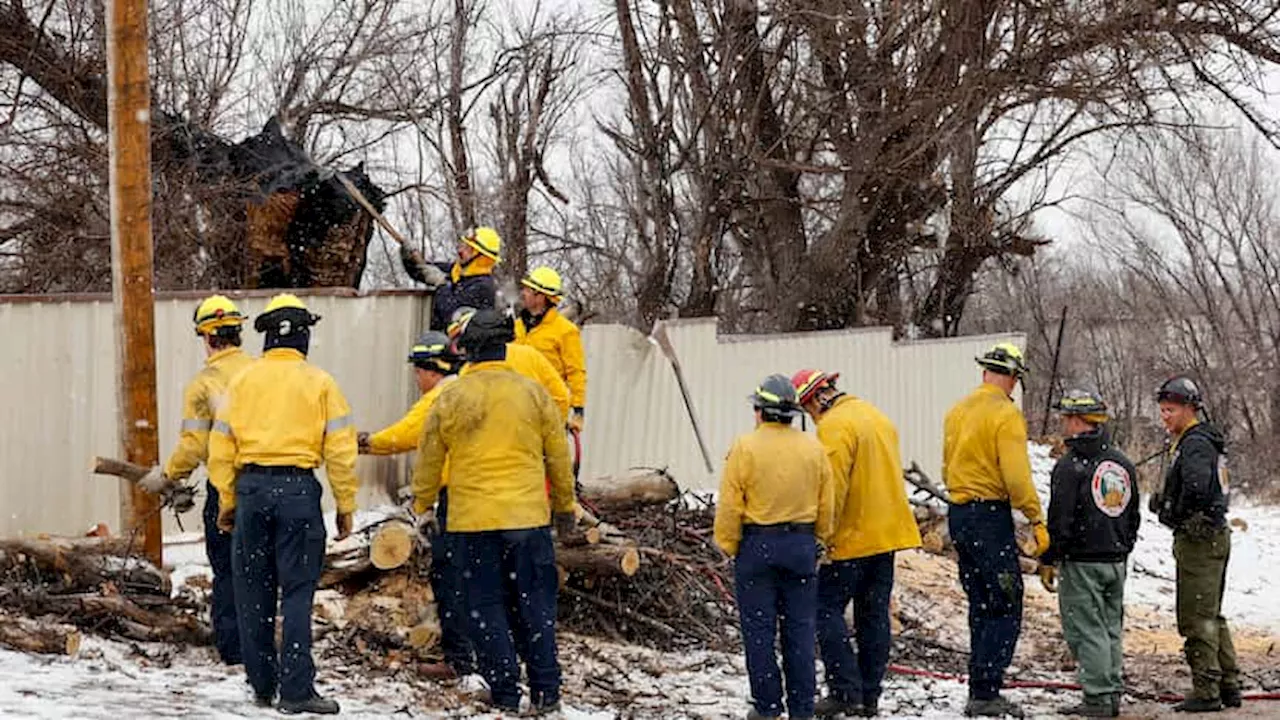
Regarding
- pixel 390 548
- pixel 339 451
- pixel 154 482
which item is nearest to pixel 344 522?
pixel 339 451

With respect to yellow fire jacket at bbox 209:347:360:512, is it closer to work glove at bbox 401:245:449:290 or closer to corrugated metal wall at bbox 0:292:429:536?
corrugated metal wall at bbox 0:292:429:536

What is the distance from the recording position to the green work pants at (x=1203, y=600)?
873 centimetres

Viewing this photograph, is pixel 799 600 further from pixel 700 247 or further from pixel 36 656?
pixel 700 247

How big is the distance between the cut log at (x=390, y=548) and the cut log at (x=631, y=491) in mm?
1982

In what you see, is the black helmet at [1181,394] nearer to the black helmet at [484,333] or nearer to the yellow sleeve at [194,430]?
the black helmet at [484,333]

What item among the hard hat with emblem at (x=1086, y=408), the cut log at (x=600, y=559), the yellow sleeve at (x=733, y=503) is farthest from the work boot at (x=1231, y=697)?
the cut log at (x=600, y=559)

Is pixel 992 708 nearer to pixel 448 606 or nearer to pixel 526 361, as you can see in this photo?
pixel 448 606

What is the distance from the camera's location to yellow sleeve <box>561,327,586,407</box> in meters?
10.0

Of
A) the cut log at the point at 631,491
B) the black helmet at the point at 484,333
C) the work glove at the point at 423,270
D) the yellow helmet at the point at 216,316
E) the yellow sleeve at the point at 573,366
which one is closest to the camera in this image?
the black helmet at the point at 484,333

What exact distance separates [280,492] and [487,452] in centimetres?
97

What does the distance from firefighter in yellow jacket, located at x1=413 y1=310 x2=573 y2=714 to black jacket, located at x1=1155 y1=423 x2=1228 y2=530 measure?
371 cm

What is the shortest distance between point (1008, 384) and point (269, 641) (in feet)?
14.1

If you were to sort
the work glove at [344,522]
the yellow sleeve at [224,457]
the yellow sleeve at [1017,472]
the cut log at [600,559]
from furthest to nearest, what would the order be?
the cut log at [600,559] → the yellow sleeve at [1017,472] → the work glove at [344,522] → the yellow sleeve at [224,457]

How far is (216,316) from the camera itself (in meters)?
7.81
